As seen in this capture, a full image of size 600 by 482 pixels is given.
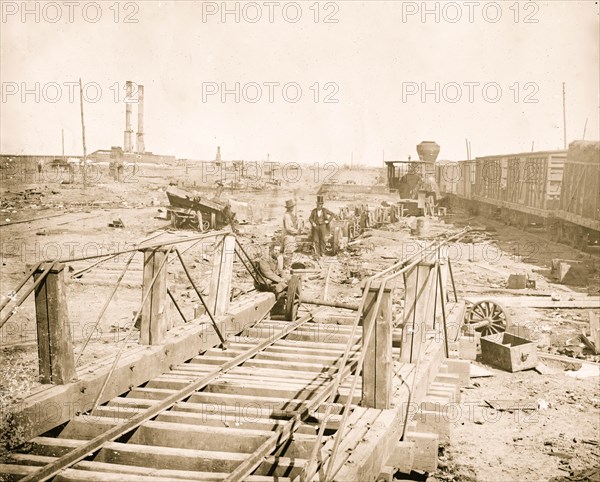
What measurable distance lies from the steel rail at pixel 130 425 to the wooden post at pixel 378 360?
1811 mm

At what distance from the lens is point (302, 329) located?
342 inches

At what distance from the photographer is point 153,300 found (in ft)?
21.2

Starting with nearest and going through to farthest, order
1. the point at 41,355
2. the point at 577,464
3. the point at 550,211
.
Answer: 1. the point at 41,355
2. the point at 577,464
3. the point at 550,211

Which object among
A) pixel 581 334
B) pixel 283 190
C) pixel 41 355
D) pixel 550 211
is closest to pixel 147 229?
pixel 550 211

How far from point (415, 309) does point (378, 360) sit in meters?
1.70

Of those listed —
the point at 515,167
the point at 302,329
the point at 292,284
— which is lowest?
the point at 302,329

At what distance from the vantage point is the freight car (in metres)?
19.2

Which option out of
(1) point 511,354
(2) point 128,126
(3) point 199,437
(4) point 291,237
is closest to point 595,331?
(1) point 511,354

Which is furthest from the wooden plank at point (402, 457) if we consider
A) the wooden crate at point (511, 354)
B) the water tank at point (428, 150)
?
the water tank at point (428, 150)

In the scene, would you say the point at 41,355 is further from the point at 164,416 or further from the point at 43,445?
the point at 164,416

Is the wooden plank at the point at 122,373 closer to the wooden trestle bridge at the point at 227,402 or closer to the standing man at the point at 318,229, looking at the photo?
the wooden trestle bridge at the point at 227,402

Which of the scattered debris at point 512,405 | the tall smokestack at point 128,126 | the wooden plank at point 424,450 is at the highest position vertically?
the tall smokestack at point 128,126

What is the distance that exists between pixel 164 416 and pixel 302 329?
12.0 feet

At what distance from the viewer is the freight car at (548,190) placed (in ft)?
63.1
